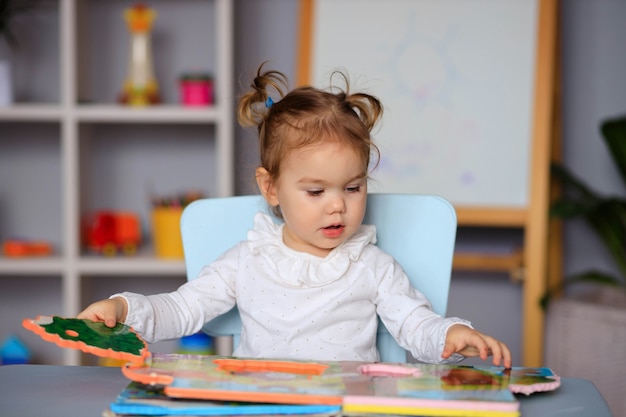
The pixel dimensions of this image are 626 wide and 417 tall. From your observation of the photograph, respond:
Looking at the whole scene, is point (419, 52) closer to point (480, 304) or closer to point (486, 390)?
point (480, 304)

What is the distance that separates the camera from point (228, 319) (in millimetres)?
1306

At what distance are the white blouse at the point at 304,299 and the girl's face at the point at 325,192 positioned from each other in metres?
0.05

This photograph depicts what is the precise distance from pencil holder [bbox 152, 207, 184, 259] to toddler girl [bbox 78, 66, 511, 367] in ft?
3.81

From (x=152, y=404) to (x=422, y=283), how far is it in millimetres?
614

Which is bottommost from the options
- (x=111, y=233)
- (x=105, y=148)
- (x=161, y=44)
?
(x=111, y=233)

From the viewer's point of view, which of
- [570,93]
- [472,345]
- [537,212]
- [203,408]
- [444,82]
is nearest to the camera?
[203,408]

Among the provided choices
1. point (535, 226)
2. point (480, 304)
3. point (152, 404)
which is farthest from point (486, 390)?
point (480, 304)

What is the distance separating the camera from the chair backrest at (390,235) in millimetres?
1253

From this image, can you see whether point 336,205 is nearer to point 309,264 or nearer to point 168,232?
point 309,264

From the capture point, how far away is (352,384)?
30.8 inches

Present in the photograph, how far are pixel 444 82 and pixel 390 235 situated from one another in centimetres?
122

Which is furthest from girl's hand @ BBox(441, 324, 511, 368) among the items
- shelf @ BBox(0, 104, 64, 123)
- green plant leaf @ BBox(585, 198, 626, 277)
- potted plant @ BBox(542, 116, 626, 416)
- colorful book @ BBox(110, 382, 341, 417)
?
shelf @ BBox(0, 104, 64, 123)

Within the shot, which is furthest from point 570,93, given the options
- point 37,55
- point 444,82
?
point 37,55

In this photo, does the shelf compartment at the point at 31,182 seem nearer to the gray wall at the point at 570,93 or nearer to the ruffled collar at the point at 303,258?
the gray wall at the point at 570,93
